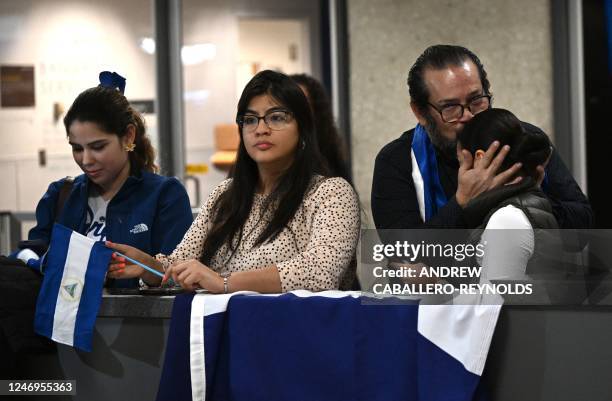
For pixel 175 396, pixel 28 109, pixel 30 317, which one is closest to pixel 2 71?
pixel 28 109

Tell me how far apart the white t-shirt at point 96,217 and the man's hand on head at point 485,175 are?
1.35m

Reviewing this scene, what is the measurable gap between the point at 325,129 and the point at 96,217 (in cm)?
128

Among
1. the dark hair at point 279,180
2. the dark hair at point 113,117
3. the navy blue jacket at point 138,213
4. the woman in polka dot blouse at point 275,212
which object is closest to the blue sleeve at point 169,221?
the navy blue jacket at point 138,213

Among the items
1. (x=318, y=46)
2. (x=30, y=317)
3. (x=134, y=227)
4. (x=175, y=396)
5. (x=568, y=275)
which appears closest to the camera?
(x=568, y=275)

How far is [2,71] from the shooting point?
7.55 m

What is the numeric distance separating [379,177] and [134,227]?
2.92 ft

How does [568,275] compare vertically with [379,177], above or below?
below

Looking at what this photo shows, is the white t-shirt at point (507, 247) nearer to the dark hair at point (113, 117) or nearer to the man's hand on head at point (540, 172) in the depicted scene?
the man's hand on head at point (540, 172)

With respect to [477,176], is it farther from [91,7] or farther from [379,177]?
[91,7]

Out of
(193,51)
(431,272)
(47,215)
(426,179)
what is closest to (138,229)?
(47,215)

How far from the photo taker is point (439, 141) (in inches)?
122

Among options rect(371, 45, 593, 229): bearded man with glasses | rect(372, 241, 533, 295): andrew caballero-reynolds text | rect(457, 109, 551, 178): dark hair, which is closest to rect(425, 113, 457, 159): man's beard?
rect(371, 45, 593, 229): bearded man with glasses

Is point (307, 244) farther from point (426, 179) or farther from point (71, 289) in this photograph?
point (71, 289)

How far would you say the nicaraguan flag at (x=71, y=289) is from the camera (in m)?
2.96
